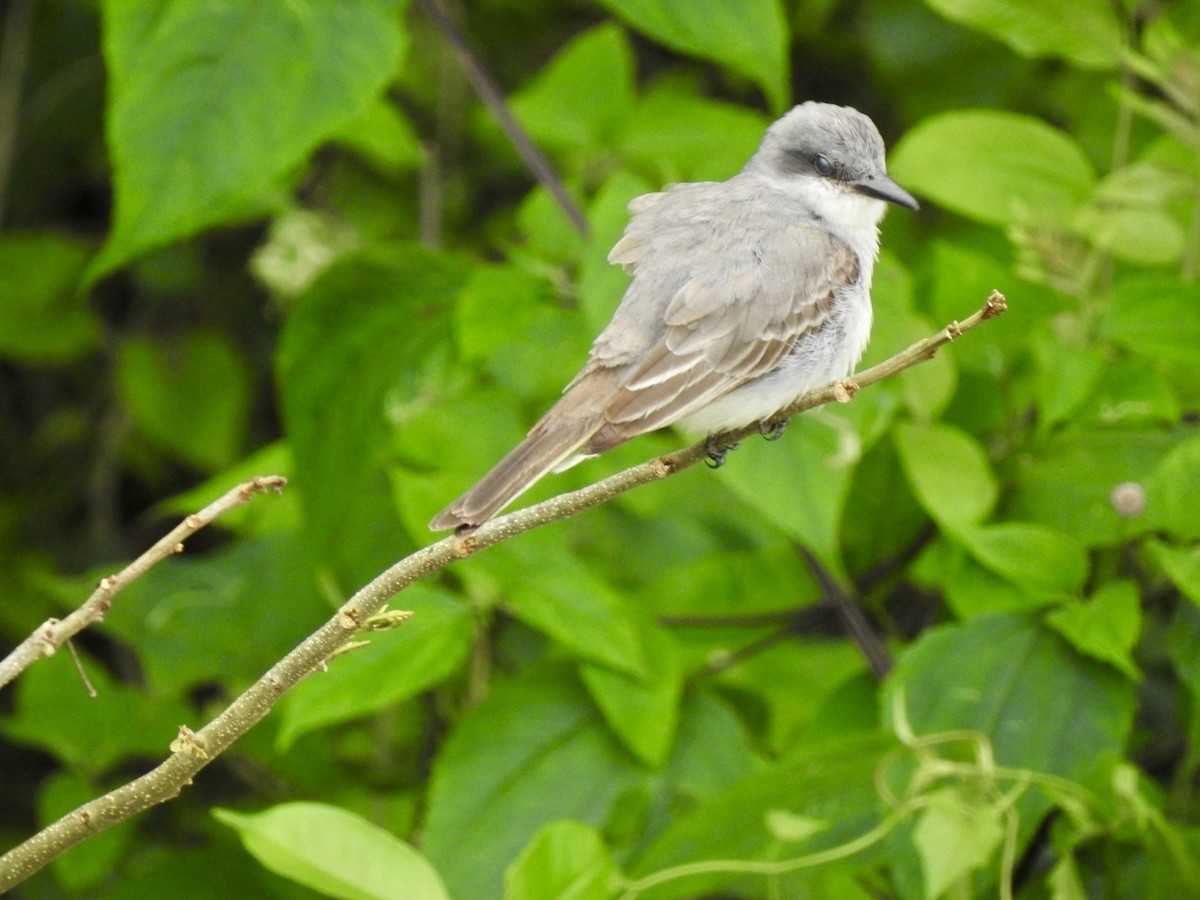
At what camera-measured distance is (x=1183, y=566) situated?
2.30 metres

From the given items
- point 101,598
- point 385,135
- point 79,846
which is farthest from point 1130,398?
point 79,846

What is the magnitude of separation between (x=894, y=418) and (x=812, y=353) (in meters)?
0.59

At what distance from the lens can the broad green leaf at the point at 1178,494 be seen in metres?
2.34

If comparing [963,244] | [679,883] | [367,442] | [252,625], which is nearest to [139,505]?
[252,625]

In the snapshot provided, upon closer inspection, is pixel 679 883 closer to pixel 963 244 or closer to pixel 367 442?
pixel 367 442

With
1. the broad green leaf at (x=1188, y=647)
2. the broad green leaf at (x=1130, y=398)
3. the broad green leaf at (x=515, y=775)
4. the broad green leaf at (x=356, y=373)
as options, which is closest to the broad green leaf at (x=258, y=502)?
the broad green leaf at (x=356, y=373)

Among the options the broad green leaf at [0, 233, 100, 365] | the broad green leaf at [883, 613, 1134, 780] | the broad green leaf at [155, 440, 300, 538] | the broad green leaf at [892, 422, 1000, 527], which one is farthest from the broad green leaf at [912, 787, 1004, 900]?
the broad green leaf at [0, 233, 100, 365]

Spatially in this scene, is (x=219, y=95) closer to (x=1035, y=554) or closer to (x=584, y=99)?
(x=584, y=99)

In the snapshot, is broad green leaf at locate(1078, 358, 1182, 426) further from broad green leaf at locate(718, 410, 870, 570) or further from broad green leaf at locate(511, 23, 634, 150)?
broad green leaf at locate(511, 23, 634, 150)

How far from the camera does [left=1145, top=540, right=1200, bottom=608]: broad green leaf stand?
226 centimetres

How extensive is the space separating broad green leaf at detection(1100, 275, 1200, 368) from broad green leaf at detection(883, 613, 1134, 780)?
553mm

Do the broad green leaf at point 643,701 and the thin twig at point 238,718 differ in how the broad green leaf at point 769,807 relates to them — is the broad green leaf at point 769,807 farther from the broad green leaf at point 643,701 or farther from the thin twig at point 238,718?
the thin twig at point 238,718

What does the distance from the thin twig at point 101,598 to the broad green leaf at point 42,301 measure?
3.14 metres

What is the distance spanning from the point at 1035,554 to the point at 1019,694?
244 mm
